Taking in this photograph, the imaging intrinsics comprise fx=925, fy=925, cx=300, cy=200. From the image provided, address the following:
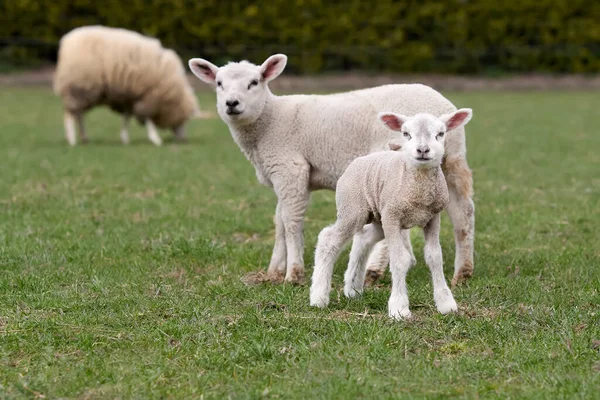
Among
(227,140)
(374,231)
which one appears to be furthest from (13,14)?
(374,231)

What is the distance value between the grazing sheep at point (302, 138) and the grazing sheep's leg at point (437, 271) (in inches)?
37.5

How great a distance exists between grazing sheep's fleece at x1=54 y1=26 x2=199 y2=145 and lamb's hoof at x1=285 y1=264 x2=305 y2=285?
9.42 m

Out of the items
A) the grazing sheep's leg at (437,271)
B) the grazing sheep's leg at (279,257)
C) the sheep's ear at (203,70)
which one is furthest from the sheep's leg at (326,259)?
the sheep's ear at (203,70)

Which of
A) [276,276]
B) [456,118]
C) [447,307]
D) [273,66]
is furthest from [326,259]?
[273,66]

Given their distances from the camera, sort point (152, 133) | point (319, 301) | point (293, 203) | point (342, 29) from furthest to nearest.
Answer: point (342, 29) → point (152, 133) → point (293, 203) → point (319, 301)

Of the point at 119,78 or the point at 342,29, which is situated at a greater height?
the point at 119,78

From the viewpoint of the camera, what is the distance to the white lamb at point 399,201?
5.02 meters

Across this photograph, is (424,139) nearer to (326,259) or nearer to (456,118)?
(456,118)

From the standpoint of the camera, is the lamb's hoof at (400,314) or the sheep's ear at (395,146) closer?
the lamb's hoof at (400,314)

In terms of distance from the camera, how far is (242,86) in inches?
246

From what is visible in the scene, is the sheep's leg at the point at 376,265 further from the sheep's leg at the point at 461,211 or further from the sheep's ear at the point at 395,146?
the sheep's ear at the point at 395,146

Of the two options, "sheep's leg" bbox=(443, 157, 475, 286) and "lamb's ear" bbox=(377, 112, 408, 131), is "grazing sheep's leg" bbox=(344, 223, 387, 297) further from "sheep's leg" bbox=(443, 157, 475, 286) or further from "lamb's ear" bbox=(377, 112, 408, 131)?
"sheep's leg" bbox=(443, 157, 475, 286)

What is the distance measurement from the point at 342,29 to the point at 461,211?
20.6 m

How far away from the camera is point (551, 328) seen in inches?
189
